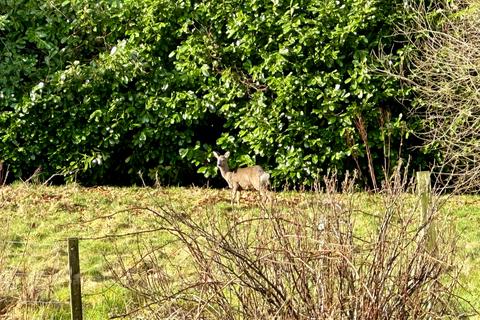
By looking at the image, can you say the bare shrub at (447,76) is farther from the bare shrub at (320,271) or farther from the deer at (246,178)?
the bare shrub at (320,271)

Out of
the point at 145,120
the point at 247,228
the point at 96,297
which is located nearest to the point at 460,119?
the point at 145,120

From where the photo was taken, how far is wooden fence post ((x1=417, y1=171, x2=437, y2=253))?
4.17 metres

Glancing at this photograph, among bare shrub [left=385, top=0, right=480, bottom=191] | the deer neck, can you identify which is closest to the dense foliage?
bare shrub [left=385, top=0, right=480, bottom=191]

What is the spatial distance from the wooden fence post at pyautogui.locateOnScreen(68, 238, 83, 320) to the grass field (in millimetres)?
147

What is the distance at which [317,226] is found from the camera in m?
4.05

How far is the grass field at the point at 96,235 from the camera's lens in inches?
231

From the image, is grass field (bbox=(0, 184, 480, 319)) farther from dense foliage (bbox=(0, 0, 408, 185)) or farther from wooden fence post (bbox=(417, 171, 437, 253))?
dense foliage (bbox=(0, 0, 408, 185))

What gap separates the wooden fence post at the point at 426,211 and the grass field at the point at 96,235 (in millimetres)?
222

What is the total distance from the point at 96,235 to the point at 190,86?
4.25 m

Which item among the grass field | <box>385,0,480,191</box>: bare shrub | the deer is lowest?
the grass field

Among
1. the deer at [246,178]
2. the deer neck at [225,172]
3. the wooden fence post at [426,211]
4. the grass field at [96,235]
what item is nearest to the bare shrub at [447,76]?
the grass field at [96,235]

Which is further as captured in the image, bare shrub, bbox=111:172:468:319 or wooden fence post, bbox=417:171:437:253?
wooden fence post, bbox=417:171:437:253

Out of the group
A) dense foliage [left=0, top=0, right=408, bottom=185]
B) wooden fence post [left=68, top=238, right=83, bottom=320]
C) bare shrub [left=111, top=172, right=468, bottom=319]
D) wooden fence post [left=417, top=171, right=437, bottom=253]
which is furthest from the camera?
dense foliage [left=0, top=0, right=408, bottom=185]

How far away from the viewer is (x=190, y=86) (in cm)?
1236
